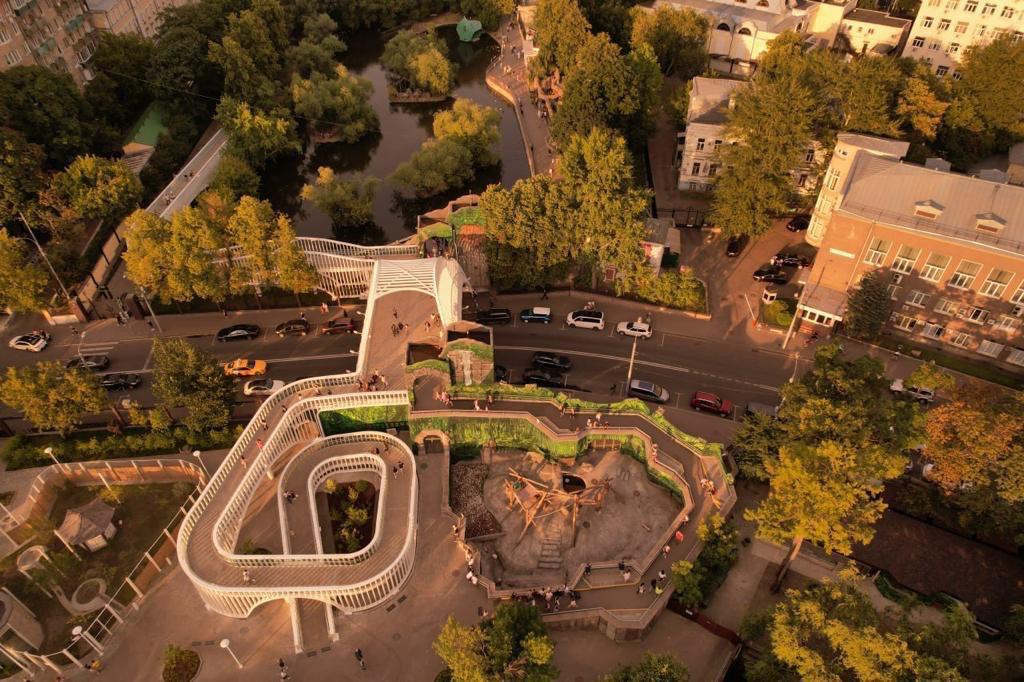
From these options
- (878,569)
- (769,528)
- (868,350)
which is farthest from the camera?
(868,350)

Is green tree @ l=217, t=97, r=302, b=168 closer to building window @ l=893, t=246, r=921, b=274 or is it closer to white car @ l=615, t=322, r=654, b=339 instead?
white car @ l=615, t=322, r=654, b=339

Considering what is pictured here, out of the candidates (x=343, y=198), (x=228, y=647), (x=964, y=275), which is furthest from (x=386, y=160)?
(x=964, y=275)

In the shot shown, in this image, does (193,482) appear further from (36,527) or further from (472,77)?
(472,77)

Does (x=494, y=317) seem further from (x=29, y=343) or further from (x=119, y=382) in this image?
(x=29, y=343)

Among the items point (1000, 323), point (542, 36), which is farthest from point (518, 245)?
point (542, 36)

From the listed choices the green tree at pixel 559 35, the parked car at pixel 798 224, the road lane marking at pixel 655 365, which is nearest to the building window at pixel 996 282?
the road lane marking at pixel 655 365

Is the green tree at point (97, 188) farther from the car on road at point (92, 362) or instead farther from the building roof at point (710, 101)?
the building roof at point (710, 101)
